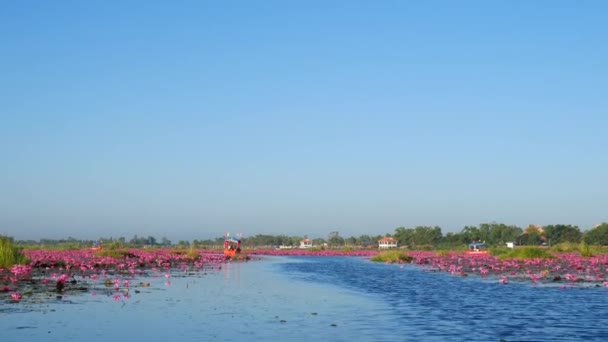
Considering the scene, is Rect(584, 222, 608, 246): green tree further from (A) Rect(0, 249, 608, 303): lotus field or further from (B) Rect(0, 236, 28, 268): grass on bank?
(B) Rect(0, 236, 28, 268): grass on bank

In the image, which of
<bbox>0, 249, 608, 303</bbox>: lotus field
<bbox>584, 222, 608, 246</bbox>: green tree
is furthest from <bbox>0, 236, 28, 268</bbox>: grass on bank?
<bbox>584, 222, 608, 246</bbox>: green tree

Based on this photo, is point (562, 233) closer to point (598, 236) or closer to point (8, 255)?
→ point (598, 236)

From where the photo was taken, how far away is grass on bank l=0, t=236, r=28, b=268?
1256 inches

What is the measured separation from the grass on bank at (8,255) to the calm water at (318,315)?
8.94 m

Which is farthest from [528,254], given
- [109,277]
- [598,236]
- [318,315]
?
[598,236]

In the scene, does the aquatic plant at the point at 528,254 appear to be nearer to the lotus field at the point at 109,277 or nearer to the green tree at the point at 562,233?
the lotus field at the point at 109,277

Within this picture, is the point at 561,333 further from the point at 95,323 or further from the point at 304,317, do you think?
the point at 95,323

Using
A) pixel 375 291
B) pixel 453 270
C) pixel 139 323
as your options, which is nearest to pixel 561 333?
pixel 139 323

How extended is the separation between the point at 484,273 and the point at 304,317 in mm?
22944

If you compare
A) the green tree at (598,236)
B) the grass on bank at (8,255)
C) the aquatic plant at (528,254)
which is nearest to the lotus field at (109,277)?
the grass on bank at (8,255)

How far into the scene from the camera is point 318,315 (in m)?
19.2

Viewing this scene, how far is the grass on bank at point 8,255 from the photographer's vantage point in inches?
1256

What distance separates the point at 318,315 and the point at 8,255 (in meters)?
20.1

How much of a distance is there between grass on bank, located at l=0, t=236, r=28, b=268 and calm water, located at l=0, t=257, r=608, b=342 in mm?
8944
